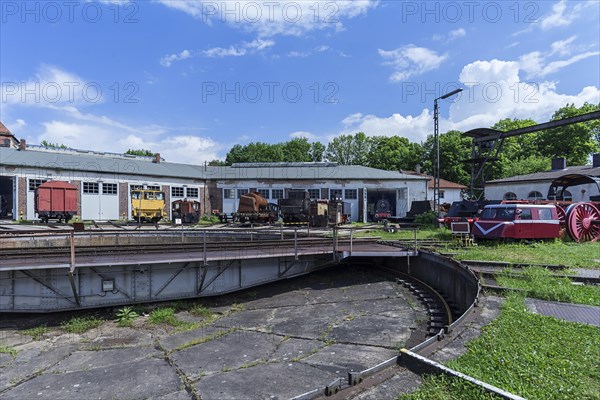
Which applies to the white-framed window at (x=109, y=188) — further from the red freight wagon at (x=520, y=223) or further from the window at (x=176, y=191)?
the red freight wagon at (x=520, y=223)

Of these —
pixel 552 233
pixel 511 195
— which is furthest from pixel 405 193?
pixel 552 233

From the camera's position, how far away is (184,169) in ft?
139

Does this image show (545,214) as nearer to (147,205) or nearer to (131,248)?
(131,248)

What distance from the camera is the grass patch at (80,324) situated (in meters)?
9.13

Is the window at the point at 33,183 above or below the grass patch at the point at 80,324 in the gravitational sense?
above

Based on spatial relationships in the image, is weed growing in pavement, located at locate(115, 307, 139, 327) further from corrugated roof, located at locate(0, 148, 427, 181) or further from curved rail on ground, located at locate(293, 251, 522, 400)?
corrugated roof, located at locate(0, 148, 427, 181)

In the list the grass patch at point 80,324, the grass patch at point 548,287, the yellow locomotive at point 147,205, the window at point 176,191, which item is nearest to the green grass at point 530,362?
the grass patch at point 548,287

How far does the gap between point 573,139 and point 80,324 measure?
5839 centimetres

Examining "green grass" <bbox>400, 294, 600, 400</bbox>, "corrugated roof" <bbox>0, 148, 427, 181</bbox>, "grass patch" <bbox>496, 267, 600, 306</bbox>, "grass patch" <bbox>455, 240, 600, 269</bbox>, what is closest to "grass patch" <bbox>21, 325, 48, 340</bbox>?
"green grass" <bbox>400, 294, 600, 400</bbox>

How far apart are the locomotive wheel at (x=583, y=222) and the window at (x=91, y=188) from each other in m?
36.0

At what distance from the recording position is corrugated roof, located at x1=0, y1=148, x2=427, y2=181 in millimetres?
31969

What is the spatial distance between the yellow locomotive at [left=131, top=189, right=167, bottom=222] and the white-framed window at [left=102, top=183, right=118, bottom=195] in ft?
20.6

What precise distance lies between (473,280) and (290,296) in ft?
18.8

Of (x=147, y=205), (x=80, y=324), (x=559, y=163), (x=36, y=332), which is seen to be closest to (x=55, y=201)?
(x=147, y=205)
